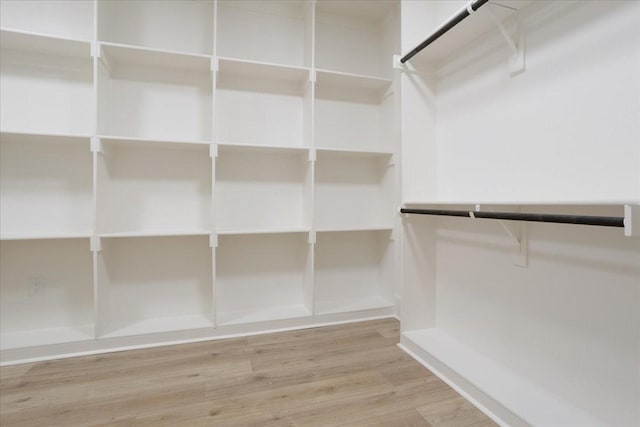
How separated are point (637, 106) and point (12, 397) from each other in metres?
2.82

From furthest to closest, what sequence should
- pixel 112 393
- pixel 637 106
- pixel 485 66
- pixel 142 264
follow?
pixel 142 264 → pixel 485 66 → pixel 112 393 → pixel 637 106

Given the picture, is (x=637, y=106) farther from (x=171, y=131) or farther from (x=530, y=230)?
(x=171, y=131)

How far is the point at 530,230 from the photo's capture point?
1.40 metres

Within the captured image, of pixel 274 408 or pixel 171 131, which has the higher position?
pixel 171 131

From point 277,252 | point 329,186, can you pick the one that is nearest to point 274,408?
point 277,252

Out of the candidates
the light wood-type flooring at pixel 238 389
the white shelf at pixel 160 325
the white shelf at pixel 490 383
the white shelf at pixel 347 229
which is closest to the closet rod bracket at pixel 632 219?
the white shelf at pixel 490 383

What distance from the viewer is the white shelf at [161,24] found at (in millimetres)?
2121

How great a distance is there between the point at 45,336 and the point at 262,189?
5.41 ft

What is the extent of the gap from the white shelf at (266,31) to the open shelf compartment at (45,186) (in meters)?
1.26

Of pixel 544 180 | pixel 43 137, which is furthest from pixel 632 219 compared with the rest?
pixel 43 137

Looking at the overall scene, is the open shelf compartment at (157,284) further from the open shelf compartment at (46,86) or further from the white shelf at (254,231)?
the open shelf compartment at (46,86)

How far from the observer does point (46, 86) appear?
1973 mm

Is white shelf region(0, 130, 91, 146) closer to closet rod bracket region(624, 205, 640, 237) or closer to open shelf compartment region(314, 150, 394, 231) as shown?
open shelf compartment region(314, 150, 394, 231)

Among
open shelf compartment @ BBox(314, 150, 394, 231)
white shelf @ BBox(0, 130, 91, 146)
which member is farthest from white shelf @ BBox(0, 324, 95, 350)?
open shelf compartment @ BBox(314, 150, 394, 231)
